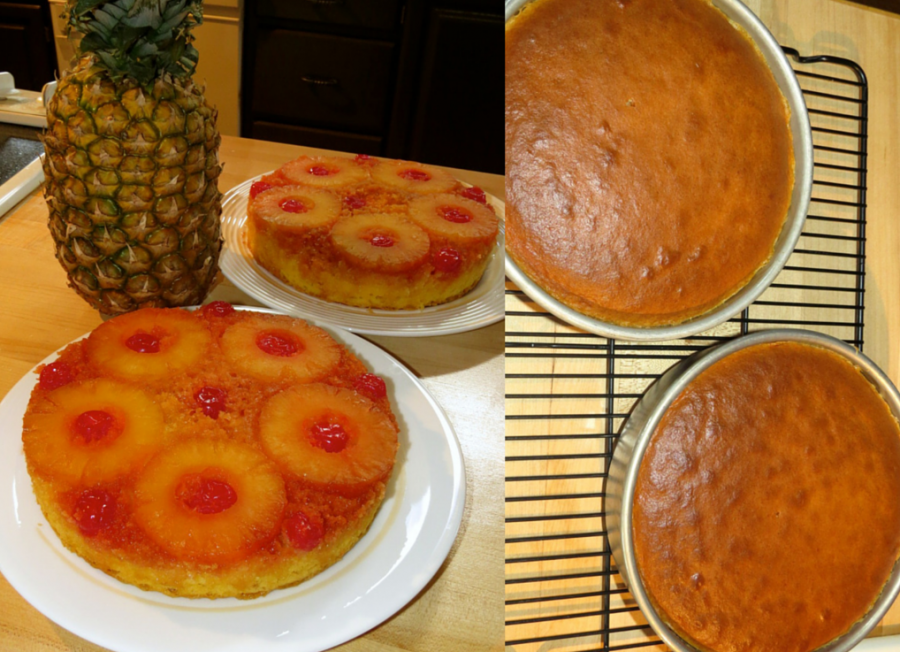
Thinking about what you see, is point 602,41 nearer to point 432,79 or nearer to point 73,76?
point 73,76

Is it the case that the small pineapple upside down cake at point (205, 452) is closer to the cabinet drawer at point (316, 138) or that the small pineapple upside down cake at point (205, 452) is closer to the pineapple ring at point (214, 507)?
the pineapple ring at point (214, 507)

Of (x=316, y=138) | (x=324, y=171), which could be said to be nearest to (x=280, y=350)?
(x=324, y=171)

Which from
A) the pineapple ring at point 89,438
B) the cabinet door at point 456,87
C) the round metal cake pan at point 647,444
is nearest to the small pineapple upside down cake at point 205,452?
the pineapple ring at point 89,438

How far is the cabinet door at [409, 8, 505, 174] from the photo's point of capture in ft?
5.16

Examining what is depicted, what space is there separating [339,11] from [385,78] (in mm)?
187

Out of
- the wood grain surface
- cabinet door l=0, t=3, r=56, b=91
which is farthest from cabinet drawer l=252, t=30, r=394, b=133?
the wood grain surface

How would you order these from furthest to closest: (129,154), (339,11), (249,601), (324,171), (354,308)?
(339,11) → (324,171) → (354,308) → (129,154) → (249,601)

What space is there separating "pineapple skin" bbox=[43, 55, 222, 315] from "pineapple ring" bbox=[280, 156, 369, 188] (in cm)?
31

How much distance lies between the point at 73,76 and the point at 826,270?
0.83 metres

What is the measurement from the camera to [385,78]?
5.27 feet

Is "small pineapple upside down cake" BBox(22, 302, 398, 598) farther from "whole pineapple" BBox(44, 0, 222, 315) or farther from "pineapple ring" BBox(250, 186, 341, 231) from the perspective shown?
"pineapple ring" BBox(250, 186, 341, 231)

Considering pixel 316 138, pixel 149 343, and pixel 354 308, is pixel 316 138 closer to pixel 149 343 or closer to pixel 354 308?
pixel 354 308

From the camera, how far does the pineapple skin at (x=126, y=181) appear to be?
57 cm

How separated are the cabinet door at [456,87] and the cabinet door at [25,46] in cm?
82
